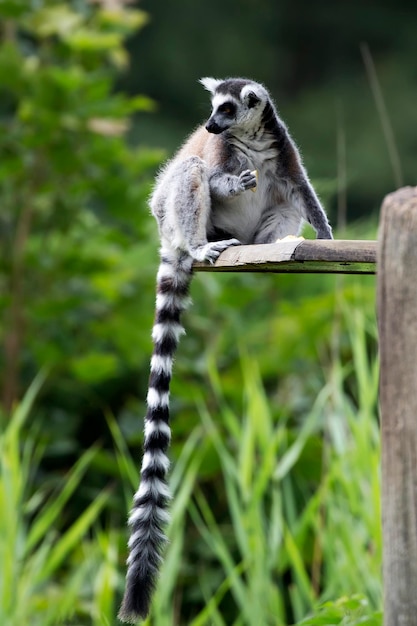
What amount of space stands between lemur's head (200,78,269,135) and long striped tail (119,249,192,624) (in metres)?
0.31

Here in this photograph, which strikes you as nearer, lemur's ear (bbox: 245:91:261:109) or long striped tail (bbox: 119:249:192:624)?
long striped tail (bbox: 119:249:192:624)

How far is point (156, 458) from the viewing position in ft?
6.41

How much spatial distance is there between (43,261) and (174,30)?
7794 mm

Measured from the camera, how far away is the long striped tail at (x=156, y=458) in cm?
168

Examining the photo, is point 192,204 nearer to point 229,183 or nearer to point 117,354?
point 229,183

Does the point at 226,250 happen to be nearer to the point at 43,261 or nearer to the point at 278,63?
the point at 43,261

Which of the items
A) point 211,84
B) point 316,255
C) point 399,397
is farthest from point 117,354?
point 399,397

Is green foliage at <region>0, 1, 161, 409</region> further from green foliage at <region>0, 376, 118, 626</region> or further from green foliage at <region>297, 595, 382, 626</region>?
green foliage at <region>297, 595, 382, 626</region>

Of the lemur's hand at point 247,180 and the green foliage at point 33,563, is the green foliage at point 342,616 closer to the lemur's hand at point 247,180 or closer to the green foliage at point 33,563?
the green foliage at point 33,563

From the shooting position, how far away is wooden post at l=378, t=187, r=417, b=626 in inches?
52.6

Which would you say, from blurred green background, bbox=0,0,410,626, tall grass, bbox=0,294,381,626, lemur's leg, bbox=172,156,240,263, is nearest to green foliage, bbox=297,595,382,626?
tall grass, bbox=0,294,381,626

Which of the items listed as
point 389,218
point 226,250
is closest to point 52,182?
point 226,250

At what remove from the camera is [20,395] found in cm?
451

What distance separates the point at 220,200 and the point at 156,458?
67 centimetres
